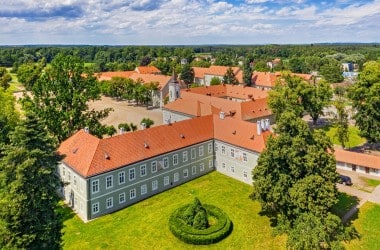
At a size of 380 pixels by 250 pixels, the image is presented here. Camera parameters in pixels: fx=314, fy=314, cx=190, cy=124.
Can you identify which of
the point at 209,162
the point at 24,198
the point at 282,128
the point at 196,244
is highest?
the point at 282,128

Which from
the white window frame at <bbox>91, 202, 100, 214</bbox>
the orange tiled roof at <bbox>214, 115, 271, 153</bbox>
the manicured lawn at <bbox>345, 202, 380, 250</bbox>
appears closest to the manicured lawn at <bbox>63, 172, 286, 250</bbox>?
the white window frame at <bbox>91, 202, 100, 214</bbox>

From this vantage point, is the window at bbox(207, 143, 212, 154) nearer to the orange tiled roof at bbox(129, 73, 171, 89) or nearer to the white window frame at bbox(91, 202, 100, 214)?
the white window frame at bbox(91, 202, 100, 214)

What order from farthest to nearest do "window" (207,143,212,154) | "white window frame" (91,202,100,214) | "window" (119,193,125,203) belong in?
"window" (207,143,212,154), "window" (119,193,125,203), "white window frame" (91,202,100,214)

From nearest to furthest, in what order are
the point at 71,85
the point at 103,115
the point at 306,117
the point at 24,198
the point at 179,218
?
the point at 24,198 < the point at 179,218 < the point at 71,85 < the point at 103,115 < the point at 306,117

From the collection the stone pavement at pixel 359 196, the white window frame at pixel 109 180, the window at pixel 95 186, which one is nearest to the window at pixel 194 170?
the white window frame at pixel 109 180

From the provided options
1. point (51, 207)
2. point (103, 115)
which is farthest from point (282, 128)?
point (103, 115)

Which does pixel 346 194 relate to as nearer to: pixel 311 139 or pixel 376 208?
pixel 376 208

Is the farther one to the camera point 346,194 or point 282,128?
point 346,194
